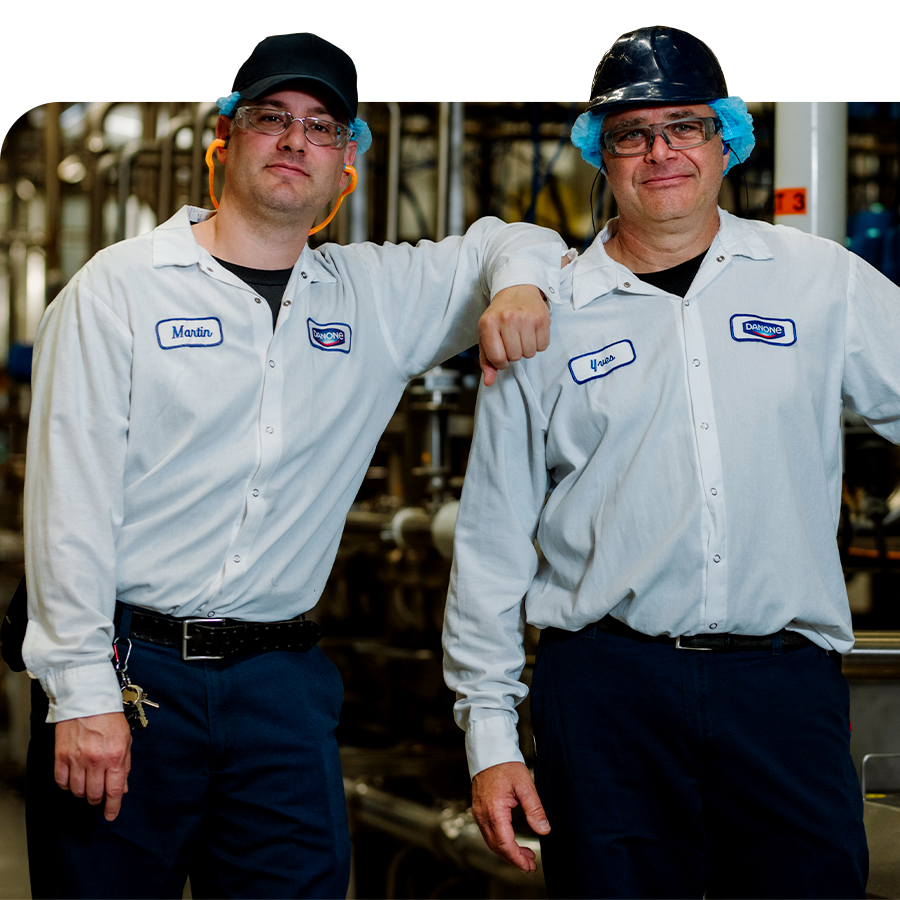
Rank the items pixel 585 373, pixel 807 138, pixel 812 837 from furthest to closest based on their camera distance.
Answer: pixel 807 138
pixel 585 373
pixel 812 837

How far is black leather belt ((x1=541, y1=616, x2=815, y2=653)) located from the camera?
1332 mm

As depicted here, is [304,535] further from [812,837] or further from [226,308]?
[812,837]

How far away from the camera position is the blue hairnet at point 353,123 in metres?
1.54

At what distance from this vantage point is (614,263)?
1456 mm

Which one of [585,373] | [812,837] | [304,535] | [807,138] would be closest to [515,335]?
[585,373]

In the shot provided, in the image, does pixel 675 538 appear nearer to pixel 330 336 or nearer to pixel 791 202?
pixel 330 336

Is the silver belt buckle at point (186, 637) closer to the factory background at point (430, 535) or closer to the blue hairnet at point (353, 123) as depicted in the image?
the blue hairnet at point (353, 123)

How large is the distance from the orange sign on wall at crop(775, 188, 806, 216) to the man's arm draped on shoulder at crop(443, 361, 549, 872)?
Result: 990mm

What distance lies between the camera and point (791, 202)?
7.04 ft

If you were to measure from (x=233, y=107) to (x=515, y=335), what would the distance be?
596 millimetres

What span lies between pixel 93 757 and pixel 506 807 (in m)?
0.53

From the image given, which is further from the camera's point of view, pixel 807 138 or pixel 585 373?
pixel 807 138

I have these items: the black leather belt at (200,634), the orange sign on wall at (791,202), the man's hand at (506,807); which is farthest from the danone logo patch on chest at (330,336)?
the orange sign on wall at (791,202)

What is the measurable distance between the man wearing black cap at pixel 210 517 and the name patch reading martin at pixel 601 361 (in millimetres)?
117
